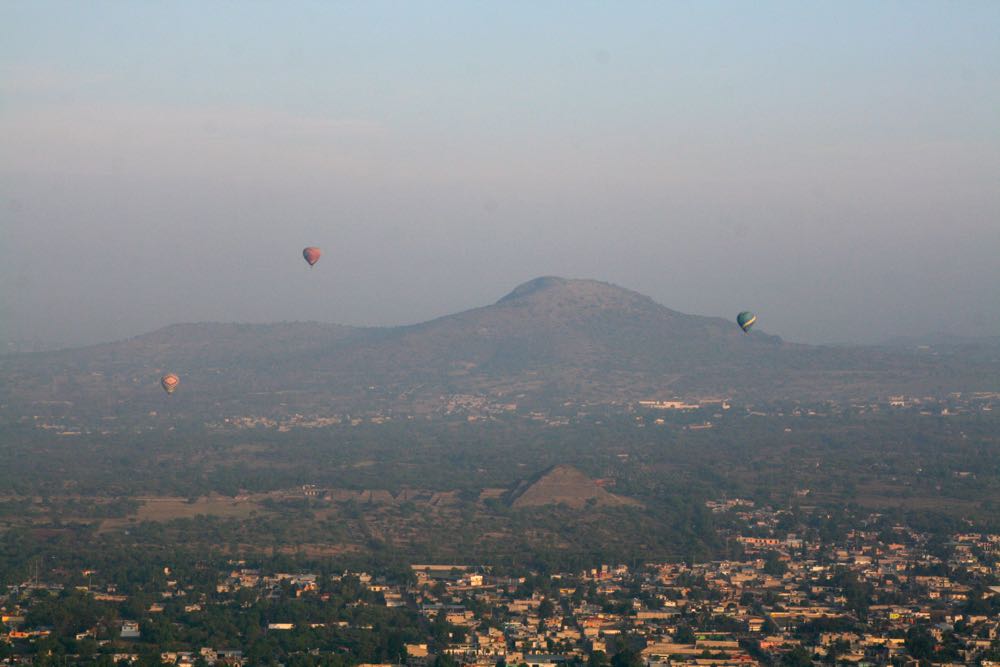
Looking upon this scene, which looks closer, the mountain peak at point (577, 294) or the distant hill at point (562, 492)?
the distant hill at point (562, 492)

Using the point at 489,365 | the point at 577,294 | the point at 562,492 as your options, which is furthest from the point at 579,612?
the point at 577,294

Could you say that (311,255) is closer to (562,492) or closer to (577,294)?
(562,492)

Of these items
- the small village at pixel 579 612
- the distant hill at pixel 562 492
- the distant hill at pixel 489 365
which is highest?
the distant hill at pixel 489 365

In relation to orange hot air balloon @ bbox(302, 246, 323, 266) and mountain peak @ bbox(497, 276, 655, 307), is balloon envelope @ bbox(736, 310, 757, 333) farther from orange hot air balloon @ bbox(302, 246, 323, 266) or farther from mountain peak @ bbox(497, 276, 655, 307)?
mountain peak @ bbox(497, 276, 655, 307)

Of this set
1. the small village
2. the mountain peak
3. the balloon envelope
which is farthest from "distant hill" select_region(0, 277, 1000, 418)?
the small village

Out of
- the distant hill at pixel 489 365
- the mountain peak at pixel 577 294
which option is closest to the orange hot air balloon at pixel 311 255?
the distant hill at pixel 489 365

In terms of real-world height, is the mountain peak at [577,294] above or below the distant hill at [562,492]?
above

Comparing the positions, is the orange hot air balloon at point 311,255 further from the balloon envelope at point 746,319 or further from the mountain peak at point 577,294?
the mountain peak at point 577,294
